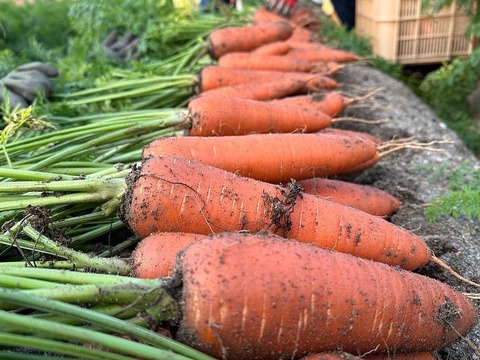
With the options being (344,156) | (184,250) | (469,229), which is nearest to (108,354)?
(184,250)

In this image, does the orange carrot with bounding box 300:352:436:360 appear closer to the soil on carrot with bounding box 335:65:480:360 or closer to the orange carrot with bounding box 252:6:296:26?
the soil on carrot with bounding box 335:65:480:360

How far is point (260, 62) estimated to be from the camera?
10.8ft

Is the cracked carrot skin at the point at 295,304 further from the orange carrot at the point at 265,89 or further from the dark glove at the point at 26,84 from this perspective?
the dark glove at the point at 26,84

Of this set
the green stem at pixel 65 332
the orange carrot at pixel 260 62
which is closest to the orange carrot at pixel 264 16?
the orange carrot at pixel 260 62

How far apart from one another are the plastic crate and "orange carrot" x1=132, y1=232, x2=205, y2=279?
3833mm

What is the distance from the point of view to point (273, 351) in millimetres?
1240

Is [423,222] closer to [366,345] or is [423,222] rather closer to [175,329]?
[366,345]

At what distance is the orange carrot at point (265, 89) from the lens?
2.67 metres

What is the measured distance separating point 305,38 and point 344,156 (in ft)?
8.60

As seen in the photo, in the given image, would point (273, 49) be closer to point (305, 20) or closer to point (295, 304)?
point (305, 20)

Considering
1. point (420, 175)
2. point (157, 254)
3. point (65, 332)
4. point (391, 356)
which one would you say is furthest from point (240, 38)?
point (65, 332)

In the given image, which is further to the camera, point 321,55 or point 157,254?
point 321,55

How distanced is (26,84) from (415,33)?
136 inches

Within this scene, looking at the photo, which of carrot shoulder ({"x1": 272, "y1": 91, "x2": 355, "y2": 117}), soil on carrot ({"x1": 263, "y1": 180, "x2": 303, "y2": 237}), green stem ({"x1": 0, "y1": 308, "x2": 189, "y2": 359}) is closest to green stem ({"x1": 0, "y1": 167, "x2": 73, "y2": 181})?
green stem ({"x1": 0, "y1": 308, "x2": 189, "y2": 359})
